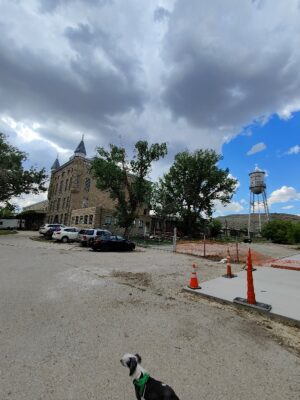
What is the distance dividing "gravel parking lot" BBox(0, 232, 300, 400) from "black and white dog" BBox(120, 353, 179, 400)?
0.82 metres

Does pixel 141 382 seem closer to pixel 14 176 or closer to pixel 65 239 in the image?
pixel 65 239

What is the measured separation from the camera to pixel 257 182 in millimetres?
56062

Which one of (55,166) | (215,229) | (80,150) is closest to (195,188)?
(215,229)

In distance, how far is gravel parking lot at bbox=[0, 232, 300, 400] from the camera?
10.4ft

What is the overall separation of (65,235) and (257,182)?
142 ft

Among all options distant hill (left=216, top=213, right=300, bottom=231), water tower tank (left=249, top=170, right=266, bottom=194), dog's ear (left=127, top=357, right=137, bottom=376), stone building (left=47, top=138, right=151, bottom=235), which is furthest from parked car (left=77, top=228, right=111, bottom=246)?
distant hill (left=216, top=213, right=300, bottom=231)

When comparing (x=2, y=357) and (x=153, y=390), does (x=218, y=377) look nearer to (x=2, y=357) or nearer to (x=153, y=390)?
(x=153, y=390)

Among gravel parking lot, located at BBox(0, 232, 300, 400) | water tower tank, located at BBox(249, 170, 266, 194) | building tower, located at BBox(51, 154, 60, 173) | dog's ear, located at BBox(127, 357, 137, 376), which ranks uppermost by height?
building tower, located at BBox(51, 154, 60, 173)

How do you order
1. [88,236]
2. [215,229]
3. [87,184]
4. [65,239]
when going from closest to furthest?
[88,236] < [65,239] < [87,184] < [215,229]

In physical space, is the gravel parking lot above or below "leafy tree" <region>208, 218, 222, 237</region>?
below

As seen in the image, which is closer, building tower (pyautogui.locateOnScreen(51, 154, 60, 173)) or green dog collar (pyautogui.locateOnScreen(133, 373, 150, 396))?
green dog collar (pyautogui.locateOnScreen(133, 373, 150, 396))

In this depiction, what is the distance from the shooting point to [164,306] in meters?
6.43

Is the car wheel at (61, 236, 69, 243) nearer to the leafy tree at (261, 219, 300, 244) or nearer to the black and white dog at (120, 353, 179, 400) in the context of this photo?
the black and white dog at (120, 353, 179, 400)

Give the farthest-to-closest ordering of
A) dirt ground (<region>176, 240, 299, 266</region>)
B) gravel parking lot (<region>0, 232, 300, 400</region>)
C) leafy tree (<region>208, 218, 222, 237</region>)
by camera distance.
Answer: leafy tree (<region>208, 218, 222, 237</region>) < dirt ground (<region>176, 240, 299, 266</region>) < gravel parking lot (<region>0, 232, 300, 400</region>)
